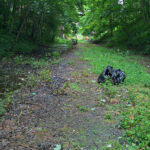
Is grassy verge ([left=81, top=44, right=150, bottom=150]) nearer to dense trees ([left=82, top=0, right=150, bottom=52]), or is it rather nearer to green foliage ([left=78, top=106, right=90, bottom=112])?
green foliage ([left=78, top=106, right=90, bottom=112])

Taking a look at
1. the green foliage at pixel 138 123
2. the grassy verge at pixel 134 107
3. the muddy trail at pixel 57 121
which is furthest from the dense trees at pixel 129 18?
the muddy trail at pixel 57 121

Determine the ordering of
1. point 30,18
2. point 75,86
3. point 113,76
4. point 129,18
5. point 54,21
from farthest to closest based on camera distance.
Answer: point 129,18
point 54,21
point 30,18
point 113,76
point 75,86

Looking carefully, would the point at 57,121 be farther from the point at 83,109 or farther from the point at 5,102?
the point at 5,102

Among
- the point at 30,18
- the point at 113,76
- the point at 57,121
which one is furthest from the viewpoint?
the point at 30,18

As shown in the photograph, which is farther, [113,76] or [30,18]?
[30,18]

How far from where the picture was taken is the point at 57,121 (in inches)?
138

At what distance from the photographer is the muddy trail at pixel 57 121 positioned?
283cm

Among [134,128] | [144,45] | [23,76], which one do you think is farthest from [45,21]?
[134,128]

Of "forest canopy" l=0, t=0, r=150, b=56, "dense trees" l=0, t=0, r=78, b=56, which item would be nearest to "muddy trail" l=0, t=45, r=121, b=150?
"forest canopy" l=0, t=0, r=150, b=56

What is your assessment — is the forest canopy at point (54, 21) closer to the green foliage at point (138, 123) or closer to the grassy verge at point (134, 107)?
the grassy verge at point (134, 107)

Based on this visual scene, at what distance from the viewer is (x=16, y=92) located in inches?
189

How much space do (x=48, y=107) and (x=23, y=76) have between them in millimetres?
2632

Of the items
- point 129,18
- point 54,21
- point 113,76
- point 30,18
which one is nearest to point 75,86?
point 113,76

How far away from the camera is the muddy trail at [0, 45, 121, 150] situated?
9.29ft
